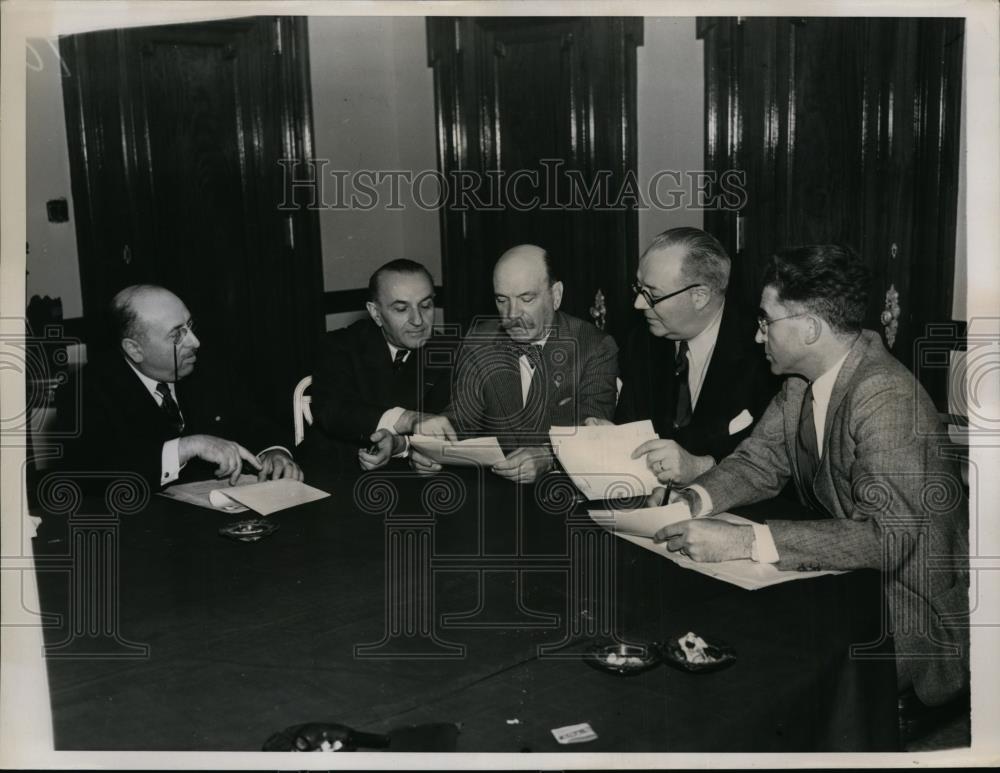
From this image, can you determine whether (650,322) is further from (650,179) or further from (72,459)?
(72,459)

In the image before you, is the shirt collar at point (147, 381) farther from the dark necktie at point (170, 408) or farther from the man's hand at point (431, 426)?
the man's hand at point (431, 426)

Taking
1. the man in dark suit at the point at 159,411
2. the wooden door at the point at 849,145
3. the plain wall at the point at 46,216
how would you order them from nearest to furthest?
the man in dark suit at the point at 159,411 → the wooden door at the point at 849,145 → the plain wall at the point at 46,216

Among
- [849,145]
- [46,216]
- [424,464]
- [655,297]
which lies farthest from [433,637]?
[46,216]

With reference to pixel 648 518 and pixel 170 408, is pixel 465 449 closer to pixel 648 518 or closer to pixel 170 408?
pixel 648 518

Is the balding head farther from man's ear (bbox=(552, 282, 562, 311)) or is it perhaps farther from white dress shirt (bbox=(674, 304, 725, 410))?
white dress shirt (bbox=(674, 304, 725, 410))

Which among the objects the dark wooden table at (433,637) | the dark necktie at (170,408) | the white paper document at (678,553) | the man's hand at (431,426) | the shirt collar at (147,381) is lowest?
the dark wooden table at (433,637)

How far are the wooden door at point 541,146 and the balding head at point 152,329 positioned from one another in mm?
2108

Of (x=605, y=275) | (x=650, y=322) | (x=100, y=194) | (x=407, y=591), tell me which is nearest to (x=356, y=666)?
(x=407, y=591)

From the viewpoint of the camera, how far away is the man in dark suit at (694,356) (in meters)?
2.78

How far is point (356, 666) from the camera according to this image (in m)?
1.52

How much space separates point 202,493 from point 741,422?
156 cm

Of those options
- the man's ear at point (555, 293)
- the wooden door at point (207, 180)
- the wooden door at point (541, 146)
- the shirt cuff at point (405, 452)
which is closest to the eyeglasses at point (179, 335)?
the shirt cuff at point (405, 452)

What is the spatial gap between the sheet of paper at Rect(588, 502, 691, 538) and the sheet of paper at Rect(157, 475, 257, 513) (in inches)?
37.4

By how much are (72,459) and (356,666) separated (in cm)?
149
